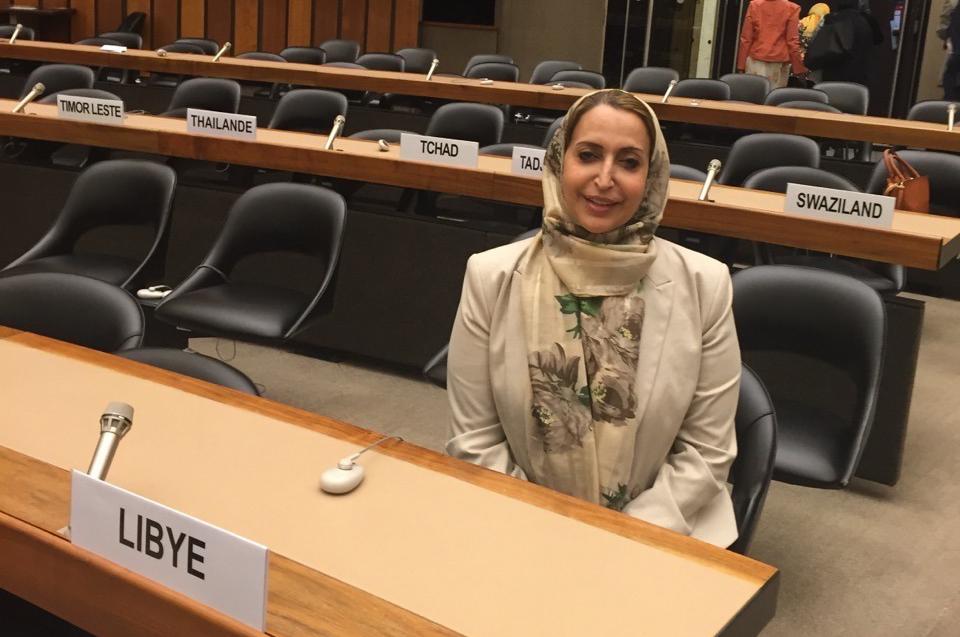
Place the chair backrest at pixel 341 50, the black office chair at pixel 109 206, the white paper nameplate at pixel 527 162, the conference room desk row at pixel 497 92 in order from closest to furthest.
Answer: the black office chair at pixel 109 206 → the white paper nameplate at pixel 527 162 → the conference room desk row at pixel 497 92 → the chair backrest at pixel 341 50

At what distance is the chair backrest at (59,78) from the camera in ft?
21.6

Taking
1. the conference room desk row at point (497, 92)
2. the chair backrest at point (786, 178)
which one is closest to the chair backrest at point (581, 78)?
the conference room desk row at point (497, 92)

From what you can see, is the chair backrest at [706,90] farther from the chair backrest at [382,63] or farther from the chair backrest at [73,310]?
the chair backrest at [73,310]

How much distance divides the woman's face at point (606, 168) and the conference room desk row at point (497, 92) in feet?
13.6

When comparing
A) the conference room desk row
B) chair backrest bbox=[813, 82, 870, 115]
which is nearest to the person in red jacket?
chair backrest bbox=[813, 82, 870, 115]

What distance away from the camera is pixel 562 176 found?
6.51ft

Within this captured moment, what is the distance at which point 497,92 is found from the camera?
22.0ft

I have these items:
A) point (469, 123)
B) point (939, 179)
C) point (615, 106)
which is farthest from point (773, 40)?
point (615, 106)

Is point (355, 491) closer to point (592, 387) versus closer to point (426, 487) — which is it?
point (426, 487)

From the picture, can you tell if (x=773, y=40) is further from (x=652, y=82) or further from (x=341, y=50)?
(x=341, y=50)

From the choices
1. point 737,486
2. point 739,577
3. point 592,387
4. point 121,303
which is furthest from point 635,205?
point 121,303

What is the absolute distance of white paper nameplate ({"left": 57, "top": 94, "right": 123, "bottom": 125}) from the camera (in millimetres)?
4574

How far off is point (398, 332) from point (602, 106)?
2.35m

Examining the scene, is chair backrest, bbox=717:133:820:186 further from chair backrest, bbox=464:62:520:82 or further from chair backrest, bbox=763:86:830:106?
chair backrest, bbox=464:62:520:82
